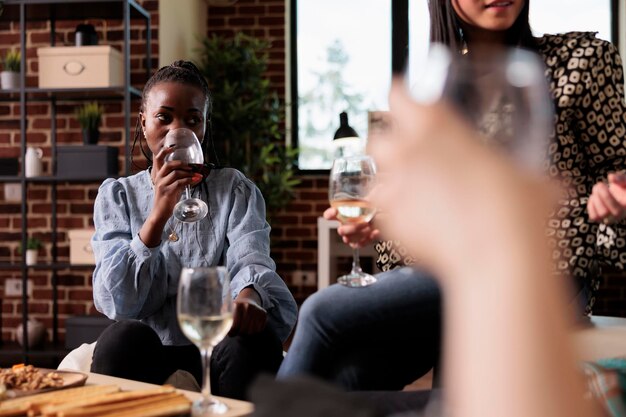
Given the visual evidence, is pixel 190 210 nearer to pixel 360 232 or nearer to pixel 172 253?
pixel 172 253

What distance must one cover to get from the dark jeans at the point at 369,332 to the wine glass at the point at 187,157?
0.92 m

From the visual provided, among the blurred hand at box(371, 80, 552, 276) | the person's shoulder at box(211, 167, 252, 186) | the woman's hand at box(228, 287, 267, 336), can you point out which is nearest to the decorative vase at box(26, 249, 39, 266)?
the person's shoulder at box(211, 167, 252, 186)

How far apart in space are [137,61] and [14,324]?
1.69m

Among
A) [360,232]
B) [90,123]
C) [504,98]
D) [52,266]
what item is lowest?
[52,266]

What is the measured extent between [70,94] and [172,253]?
2.54 meters

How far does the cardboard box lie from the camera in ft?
12.7

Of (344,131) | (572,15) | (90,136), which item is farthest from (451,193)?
(572,15)

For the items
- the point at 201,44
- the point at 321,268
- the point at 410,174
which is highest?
the point at 201,44

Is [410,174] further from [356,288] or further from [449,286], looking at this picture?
[356,288]

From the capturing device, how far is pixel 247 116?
4.63m

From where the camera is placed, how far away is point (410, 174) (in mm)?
451

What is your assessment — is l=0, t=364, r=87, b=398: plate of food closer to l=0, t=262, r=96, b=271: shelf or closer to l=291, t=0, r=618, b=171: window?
l=0, t=262, r=96, b=271: shelf

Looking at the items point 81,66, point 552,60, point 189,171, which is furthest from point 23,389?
point 81,66

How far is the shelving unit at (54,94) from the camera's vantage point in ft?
12.6
